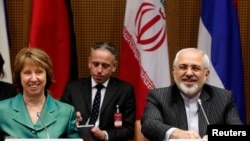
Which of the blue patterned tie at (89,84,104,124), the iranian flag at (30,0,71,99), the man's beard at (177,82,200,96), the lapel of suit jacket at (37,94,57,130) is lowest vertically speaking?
the blue patterned tie at (89,84,104,124)

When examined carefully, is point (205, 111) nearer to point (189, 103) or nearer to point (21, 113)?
point (189, 103)

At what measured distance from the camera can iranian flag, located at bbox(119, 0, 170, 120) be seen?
5.16 m

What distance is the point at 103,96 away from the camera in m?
4.61

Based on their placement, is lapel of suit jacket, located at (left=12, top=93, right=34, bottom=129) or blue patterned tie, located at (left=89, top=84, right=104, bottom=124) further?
blue patterned tie, located at (left=89, top=84, right=104, bottom=124)

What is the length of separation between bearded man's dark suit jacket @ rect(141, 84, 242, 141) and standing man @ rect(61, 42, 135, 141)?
2.29ft

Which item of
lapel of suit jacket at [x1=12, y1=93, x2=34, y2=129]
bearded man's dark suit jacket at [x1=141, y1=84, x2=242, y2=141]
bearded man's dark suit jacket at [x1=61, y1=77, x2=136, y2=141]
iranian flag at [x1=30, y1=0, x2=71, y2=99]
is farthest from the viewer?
iranian flag at [x1=30, y1=0, x2=71, y2=99]

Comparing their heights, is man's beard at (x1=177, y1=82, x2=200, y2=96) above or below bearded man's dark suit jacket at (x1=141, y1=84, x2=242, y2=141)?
above

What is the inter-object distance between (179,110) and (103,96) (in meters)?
1.01

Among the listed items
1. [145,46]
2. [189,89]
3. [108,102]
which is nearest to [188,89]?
[189,89]

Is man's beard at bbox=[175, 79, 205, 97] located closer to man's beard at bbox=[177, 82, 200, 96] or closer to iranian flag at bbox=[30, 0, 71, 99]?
man's beard at bbox=[177, 82, 200, 96]

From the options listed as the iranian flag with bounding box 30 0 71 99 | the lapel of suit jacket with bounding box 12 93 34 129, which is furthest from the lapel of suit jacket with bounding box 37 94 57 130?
the iranian flag with bounding box 30 0 71 99

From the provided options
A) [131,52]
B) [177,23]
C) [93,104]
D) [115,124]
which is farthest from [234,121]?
[177,23]

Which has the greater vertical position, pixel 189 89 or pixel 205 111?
pixel 189 89

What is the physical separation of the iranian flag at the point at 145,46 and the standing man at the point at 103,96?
0.56 m
